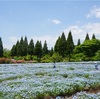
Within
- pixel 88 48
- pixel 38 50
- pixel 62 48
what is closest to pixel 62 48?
pixel 62 48

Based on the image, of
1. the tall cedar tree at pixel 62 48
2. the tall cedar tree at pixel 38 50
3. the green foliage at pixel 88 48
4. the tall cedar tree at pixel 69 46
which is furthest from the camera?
the tall cedar tree at pixel 38 50

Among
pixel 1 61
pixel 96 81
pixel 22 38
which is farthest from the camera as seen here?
pixel 22 38

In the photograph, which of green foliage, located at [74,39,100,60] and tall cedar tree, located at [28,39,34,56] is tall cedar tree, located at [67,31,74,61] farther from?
tall cedar tree, located at [28,39,34,56]

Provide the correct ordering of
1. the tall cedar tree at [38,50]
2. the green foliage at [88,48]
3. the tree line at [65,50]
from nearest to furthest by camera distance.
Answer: the tree line at [65,50]
the green foliage at [88,48]
the tall cedar tree at [38,50]

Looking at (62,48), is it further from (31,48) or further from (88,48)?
(31,48)

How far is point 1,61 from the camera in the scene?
4644 cm

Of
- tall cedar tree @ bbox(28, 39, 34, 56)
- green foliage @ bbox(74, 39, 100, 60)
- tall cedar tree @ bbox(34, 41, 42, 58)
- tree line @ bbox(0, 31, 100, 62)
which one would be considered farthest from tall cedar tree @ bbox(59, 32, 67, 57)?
tall cedar tree @ bbox(28, 39, 34, 56)

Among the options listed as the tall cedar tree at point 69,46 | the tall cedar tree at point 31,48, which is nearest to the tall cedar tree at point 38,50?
the tall cedar tree at point 31,48

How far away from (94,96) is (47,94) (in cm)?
260

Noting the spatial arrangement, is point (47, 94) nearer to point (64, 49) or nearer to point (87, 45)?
point (87, 45)

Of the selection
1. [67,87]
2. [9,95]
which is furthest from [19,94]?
[67,87]

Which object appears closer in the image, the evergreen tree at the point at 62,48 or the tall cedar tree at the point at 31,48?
the evergreen tree at the point at 62,48

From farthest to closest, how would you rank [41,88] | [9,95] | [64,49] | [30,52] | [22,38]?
[22,38] → [30,52] → [64,49] → [41,88] → [9,95]

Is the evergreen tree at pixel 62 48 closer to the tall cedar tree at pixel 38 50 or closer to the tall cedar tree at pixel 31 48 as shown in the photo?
the tall cedar tree at pixel 38 50
